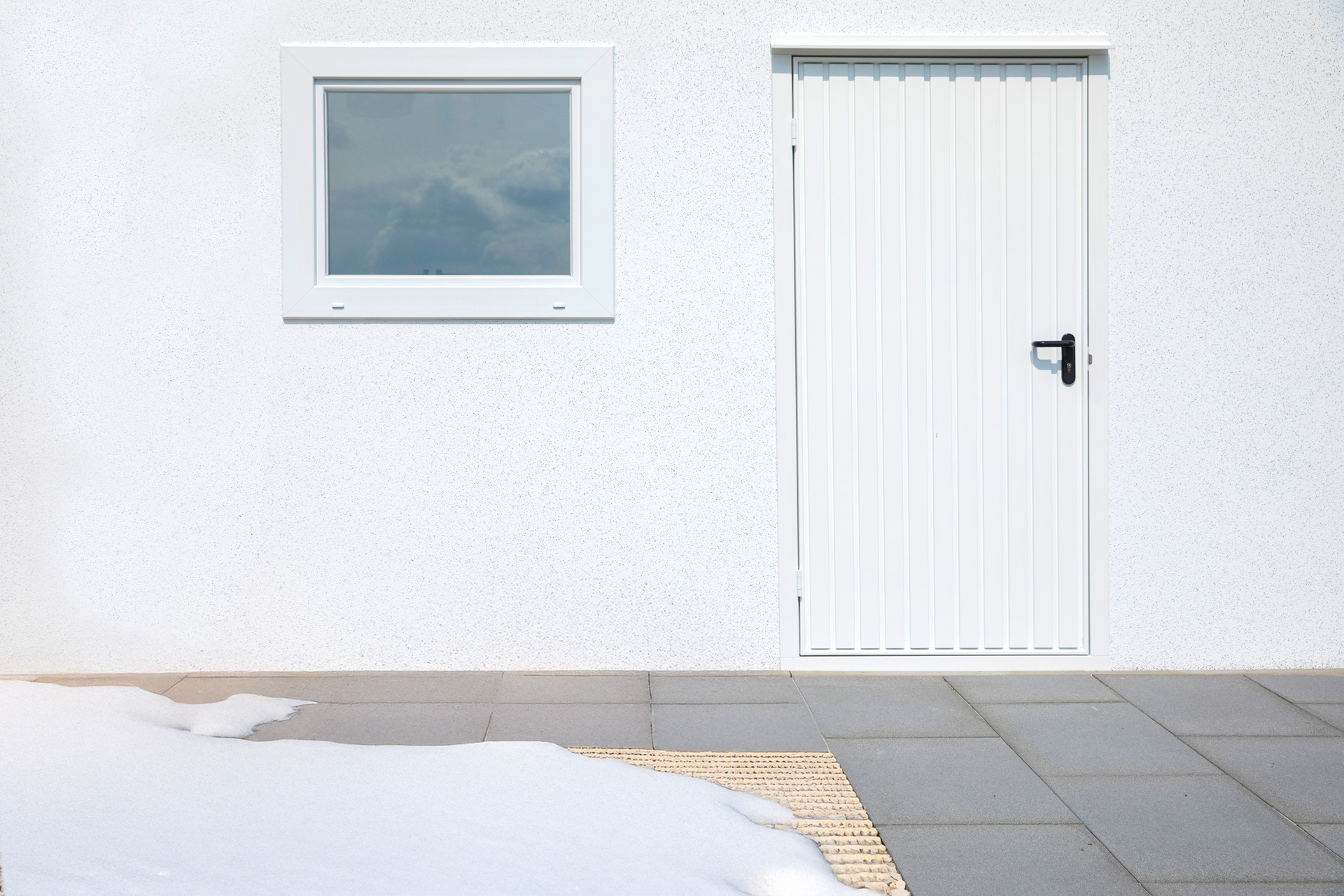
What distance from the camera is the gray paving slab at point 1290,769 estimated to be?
8.61ft

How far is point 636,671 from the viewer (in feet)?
12.7

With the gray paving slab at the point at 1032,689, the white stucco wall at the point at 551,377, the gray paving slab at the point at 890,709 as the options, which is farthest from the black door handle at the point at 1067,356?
the gray paving slab at the point at 890,709

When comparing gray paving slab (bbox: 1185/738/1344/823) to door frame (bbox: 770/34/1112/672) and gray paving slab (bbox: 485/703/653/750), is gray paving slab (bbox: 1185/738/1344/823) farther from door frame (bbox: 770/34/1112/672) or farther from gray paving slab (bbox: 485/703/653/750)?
gray paving slab (bbox: 485/703/653/750)

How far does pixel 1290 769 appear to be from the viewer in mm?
2885

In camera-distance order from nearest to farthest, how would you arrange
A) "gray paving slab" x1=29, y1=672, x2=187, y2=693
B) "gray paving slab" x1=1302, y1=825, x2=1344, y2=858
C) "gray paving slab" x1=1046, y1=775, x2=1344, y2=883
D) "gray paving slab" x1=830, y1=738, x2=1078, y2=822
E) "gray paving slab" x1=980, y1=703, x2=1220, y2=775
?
"gray paving slab" x1=1046, y1=775, x2=1344, y2=883 → "gray paving slab" x1=1302, y1=825, x2=1344, y2=858 → "gray paving slab" x1=830, y1=738, x2=1078, y2=822 → "gray paving slab" x1=980, y1=703, x2=1220, y2=775 → "gray paving slab" x1=29, y1=672, x2=187, y2=693

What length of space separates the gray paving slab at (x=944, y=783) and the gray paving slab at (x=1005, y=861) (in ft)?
0.20

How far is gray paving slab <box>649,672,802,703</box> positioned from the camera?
11.6 feet

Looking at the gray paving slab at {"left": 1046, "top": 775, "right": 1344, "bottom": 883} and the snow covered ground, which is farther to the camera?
the gray paving slab at {"left": 1046, "top": 775, "right": 1344, "bottom": 883}

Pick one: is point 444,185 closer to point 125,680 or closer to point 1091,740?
point 125,680

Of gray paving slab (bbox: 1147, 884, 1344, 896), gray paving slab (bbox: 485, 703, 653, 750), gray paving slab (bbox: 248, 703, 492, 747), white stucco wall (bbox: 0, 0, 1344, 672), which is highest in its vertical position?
white stucco wall (bbox: 0, 0, 1344, 672)

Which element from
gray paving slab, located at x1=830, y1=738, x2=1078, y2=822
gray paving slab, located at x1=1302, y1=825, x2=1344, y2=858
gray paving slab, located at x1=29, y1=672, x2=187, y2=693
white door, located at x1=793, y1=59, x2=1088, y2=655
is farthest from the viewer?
white door, located at x1=793, y1=59, x2=1088, y2=655

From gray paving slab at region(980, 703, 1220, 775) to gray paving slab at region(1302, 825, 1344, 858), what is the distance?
367 millimetres

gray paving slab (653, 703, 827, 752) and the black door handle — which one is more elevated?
the black door handle

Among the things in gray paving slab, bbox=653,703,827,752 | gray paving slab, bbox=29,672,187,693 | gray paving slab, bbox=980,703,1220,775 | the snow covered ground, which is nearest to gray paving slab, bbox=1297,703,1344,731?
gray paving slab, bbox=980,703,1220,775
